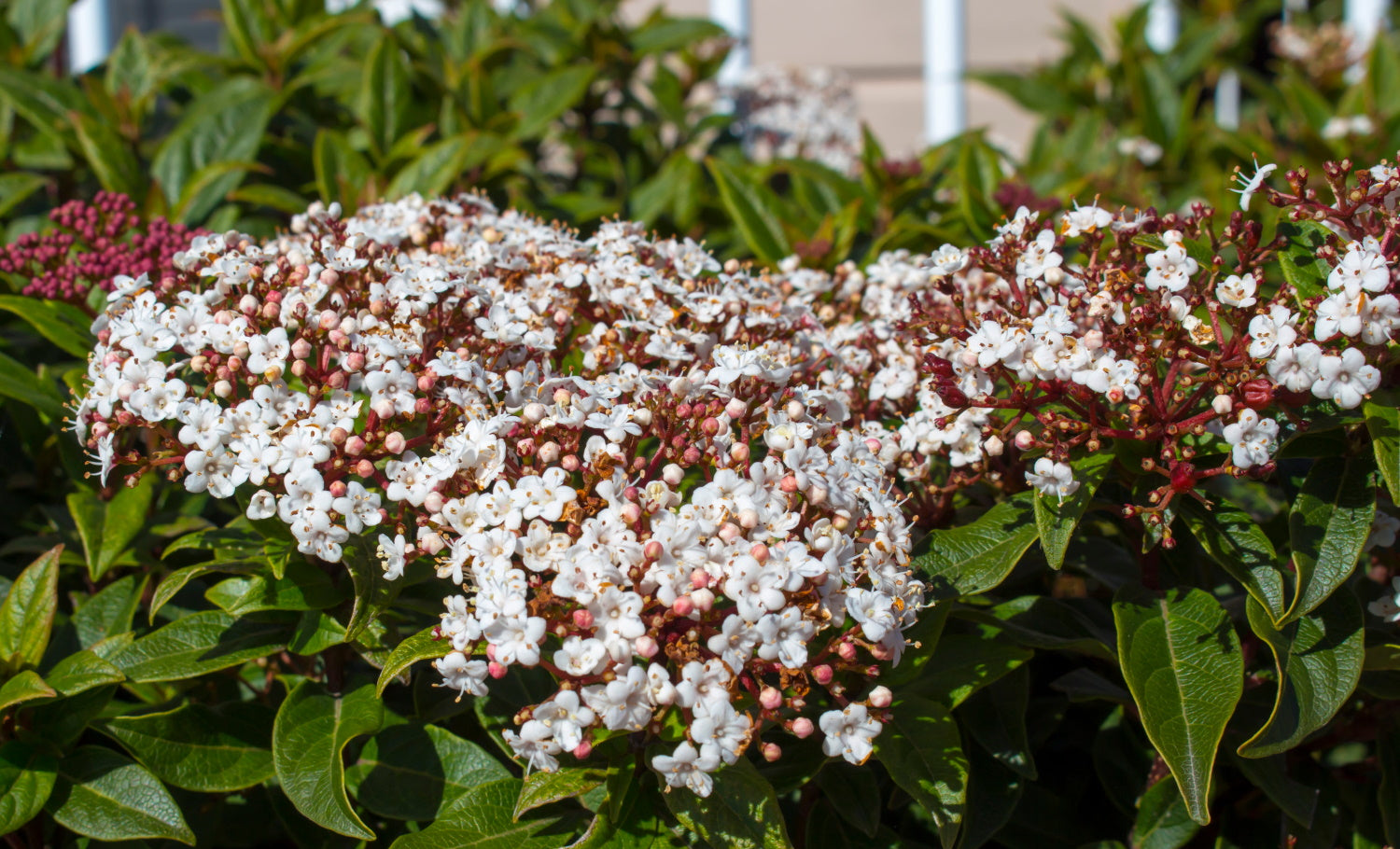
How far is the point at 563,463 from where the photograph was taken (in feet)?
5.52

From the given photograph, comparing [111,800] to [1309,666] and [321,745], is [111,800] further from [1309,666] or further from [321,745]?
[1309,666]

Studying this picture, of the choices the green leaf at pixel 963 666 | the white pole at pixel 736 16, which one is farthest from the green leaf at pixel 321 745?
the white pole at pixel 736 16

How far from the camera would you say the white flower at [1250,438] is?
1.64 meters

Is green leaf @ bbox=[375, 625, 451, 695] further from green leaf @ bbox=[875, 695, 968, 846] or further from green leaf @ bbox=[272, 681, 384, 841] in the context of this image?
green leaf @ bbox=[875, 695, 968, 846]

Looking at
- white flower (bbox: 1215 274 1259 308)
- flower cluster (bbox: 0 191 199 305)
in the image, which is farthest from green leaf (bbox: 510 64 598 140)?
white flower (bbox: 1215 274 1259 308)

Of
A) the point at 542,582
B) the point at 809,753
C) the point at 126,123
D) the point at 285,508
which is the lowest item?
the point at 809,753

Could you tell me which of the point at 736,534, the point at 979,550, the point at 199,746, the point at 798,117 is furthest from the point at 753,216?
the point at 798,117

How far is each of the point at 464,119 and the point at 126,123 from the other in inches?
41.4

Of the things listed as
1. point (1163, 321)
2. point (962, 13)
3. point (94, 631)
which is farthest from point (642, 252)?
point (962, 13)

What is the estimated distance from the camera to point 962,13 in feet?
28.2

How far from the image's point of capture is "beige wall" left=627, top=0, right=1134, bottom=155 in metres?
→ 8.45

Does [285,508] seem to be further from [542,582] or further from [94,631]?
[94,631]

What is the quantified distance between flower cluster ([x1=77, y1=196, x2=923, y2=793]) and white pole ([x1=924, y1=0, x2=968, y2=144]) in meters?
7.03

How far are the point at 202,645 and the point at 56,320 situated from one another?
838 mm
